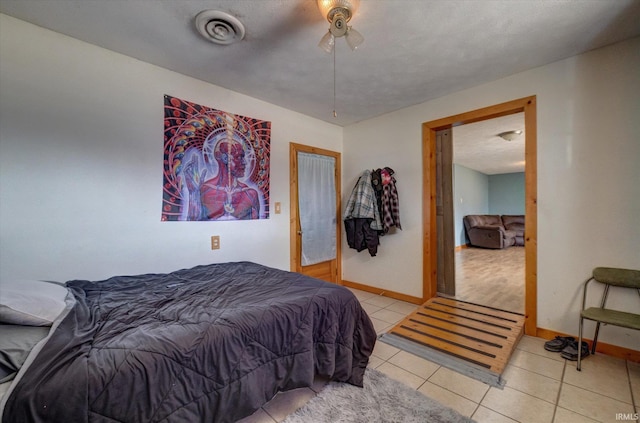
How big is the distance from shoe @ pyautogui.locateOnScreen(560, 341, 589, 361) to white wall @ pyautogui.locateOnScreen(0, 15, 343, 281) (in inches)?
126

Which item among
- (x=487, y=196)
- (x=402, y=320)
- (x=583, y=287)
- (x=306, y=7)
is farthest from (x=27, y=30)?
(x=487, y=196)

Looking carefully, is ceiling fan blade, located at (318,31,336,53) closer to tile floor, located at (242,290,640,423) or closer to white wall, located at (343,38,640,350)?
white wall, located at (343,38,640,350)

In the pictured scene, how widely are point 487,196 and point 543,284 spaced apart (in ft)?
27.3

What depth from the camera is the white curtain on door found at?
3.50 m

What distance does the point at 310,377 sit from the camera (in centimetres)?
154

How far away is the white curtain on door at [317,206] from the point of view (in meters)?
3.50

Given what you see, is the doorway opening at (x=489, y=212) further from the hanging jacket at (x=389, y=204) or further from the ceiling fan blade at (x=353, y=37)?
the ceiling fan blade at (x=353, y=37)

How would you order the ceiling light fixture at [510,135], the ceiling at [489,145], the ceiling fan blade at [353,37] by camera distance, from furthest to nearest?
1. the ceiling light fixture at [510,135]
2. the ceiling at [489,145]
3. the ceiling fan blade at [353,37]

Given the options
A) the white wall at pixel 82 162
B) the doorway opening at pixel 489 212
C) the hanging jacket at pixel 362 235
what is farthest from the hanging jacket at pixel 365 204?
the white wall at pixel 82 162

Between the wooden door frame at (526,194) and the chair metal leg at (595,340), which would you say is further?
the wooden door frame at (526,194)

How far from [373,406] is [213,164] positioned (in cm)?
241

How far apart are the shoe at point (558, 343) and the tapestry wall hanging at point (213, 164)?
295 centimetres

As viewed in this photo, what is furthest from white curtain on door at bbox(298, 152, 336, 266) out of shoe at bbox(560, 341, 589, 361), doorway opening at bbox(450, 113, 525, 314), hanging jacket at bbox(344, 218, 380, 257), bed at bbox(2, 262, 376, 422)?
shoe at bbox(560, 341, 589, 361)

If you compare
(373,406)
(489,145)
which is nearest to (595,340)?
(373,406)
